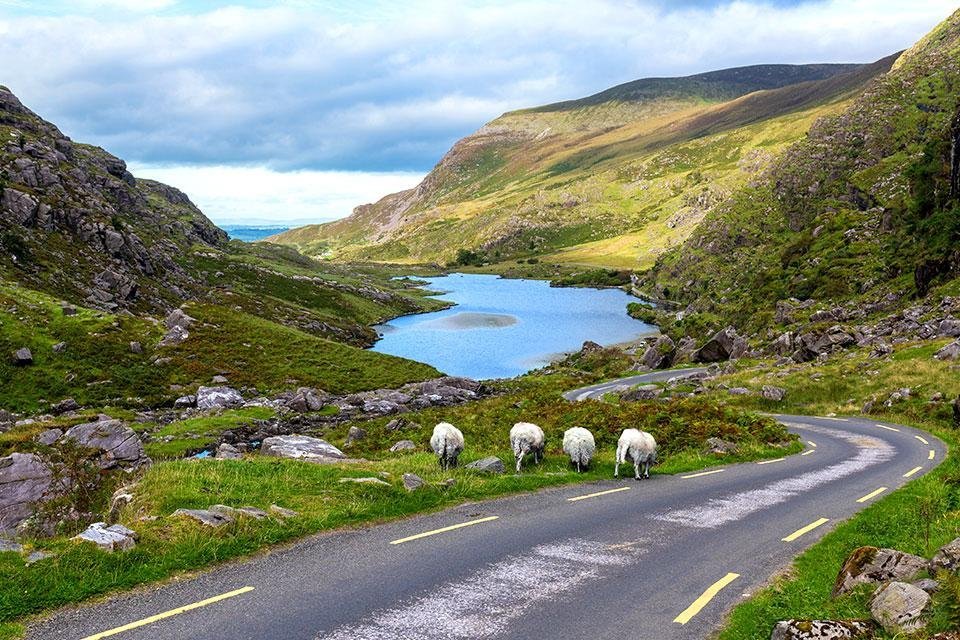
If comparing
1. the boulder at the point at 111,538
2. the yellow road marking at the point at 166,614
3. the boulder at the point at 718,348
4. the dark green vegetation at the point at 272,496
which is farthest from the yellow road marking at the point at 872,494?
the boulder at the point at 718,348

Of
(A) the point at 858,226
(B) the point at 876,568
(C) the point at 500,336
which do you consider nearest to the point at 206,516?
(B) the point at 876,568

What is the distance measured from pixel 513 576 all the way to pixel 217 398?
6417 centimetres

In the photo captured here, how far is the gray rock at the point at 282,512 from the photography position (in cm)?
1562

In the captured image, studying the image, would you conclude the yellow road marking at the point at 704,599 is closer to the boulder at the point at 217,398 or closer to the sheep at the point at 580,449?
the sheep at the point at 580,449

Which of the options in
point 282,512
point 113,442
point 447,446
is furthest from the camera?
point 113,442

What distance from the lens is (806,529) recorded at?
17625 mm

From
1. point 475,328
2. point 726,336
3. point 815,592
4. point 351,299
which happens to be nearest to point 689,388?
point 726,336

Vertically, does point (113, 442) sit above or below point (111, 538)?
below

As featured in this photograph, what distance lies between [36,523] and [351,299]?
170167 millimetres

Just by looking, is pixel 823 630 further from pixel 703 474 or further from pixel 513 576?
pixel 703 474

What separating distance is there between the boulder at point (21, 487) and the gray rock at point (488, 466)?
55.3 ft

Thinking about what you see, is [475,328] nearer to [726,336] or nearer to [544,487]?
[726,336]

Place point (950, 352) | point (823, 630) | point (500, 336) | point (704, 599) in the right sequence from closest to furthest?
point (823, 630) < point (704, 599) < point (950, 352) < point (500, 336)

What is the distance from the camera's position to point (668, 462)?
89.2ft
